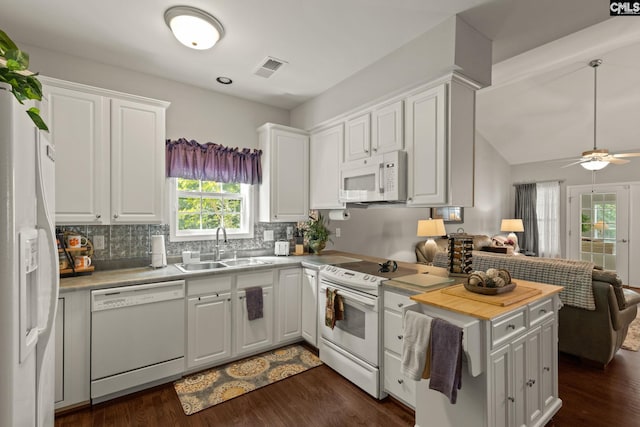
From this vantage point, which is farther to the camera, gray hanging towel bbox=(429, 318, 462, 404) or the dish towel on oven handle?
the dish towel on oven handle

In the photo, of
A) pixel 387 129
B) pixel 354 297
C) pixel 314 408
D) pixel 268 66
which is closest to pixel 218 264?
pixel 354 297

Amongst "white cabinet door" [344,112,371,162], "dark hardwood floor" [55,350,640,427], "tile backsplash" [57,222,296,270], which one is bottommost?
"dark hardwood floor" [55,350,640,427]

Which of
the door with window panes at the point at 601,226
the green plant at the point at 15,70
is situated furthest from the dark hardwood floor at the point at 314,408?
the door with window panes at the point at 601,226

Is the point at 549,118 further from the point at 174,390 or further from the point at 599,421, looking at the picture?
the point at 174,390

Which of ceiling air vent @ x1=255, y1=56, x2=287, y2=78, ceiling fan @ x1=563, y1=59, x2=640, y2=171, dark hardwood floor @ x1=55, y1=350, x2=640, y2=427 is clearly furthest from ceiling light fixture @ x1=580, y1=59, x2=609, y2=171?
ceiling air vent @ x1=255, y1=56, x2=287, y2=78

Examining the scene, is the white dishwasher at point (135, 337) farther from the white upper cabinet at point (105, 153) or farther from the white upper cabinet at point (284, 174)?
the white upper cabinet at point (284, 174)

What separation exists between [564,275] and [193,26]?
11.9 feet

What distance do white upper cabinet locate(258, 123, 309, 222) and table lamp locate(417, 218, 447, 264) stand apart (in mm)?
2579

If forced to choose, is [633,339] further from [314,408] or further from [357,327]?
[314,408]

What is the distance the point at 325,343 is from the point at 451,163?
1921 mm

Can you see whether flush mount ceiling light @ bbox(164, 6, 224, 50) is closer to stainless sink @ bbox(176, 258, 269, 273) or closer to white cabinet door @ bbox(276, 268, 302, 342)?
stainless sink @ bbox(176, 258, 269, 273)

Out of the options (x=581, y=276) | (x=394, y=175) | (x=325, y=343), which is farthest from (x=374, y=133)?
(x=581, y=276)

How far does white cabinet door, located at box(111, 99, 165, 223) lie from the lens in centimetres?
252

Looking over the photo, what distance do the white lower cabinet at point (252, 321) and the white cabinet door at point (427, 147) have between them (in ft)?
5.18
